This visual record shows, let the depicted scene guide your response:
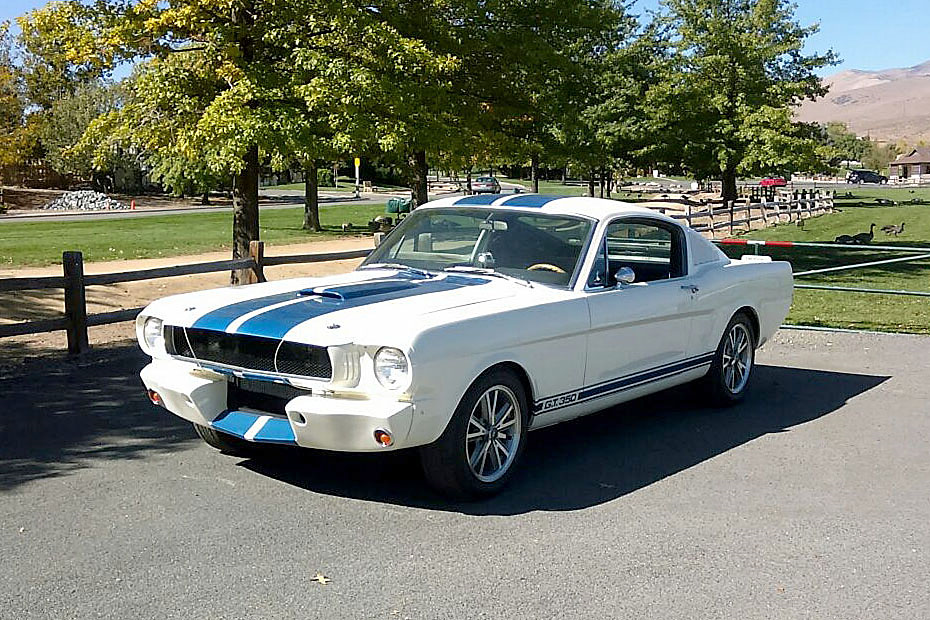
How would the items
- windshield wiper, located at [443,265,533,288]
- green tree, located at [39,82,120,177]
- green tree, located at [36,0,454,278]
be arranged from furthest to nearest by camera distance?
1. green tree, located at [39,82,120,177]
2. green tree, located at [36,0,454,278]
3. windshield wiper, located at [443,265,533,288]

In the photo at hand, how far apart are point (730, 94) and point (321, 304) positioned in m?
39.4

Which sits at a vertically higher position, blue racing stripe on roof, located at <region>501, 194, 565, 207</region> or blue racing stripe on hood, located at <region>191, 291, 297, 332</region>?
blue racing stripe on roof, located at <region>501, 194, 565, 207</region>

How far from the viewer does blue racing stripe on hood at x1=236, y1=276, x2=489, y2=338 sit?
17.8 feet

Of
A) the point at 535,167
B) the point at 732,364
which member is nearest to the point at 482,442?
the point at 732,364

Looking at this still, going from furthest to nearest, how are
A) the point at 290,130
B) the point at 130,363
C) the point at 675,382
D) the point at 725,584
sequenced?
the point at 290,130
the point at 130,363
the point at 675,382
the point at 725,584

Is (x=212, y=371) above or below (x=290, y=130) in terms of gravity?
below

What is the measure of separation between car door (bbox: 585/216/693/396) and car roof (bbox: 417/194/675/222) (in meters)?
0.10

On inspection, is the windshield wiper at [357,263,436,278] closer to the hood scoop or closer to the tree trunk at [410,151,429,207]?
the hood scoop

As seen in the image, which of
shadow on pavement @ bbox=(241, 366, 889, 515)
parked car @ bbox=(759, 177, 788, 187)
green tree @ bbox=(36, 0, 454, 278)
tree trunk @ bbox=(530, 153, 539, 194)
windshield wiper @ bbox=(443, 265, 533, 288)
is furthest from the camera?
parked car @ bbox=(759, 177, 788, 187)

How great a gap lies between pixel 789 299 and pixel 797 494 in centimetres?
322

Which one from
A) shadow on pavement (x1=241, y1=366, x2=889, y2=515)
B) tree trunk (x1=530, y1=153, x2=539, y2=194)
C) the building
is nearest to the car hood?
shadow on pavement (x1=241, y1=366, x2=889, y2=515)

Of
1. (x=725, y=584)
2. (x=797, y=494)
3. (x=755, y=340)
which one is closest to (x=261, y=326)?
(x=725, y=584)

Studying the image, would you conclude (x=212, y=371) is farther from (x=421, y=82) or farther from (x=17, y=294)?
(x=17, y=294)

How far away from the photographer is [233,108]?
40.4 feet
